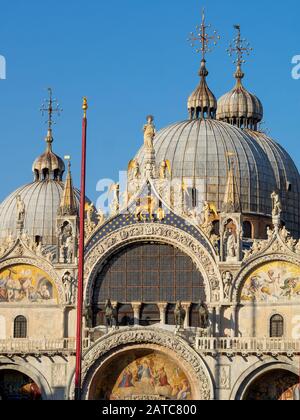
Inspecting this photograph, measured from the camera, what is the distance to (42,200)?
93.8 m

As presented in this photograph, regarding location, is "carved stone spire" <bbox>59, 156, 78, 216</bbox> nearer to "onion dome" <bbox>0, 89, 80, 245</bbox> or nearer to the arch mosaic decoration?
the arch mosaic decoration

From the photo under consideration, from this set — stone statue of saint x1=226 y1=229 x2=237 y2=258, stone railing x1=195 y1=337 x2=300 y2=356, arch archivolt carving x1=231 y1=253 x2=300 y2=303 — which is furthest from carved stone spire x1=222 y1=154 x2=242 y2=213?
stone railing x1=195 y1=337 x2=300 y2=356

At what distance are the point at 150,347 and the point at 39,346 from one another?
4876 mm

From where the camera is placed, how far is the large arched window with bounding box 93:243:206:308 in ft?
244

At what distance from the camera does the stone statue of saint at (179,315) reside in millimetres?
72312

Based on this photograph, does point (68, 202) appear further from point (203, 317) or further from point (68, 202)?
point (203, 317)

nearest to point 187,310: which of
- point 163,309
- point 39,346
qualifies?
point 163,309

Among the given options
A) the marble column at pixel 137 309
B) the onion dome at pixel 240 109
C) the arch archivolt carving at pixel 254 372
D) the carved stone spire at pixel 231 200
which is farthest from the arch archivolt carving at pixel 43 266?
the onion dome at pixel 240 109

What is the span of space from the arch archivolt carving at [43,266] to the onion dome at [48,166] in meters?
19.9

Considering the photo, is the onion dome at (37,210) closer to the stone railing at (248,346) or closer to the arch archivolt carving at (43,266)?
the arch archivolt carving at (43,266)

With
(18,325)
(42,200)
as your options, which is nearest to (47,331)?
(18,325)

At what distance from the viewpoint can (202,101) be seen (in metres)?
88.6
